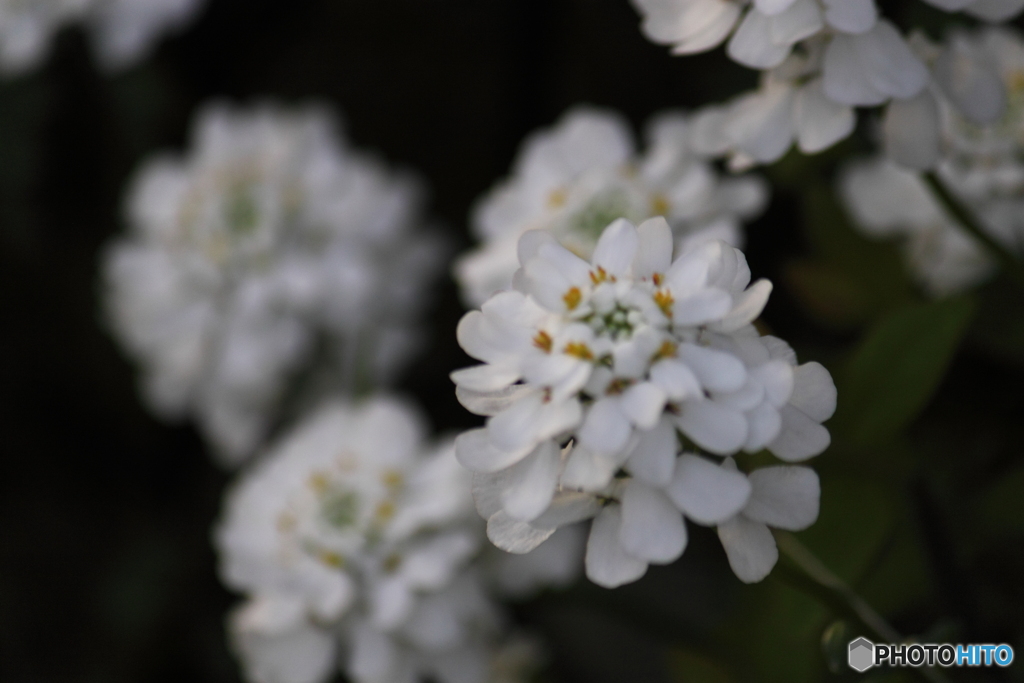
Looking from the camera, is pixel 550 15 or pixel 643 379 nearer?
pixel 643 379

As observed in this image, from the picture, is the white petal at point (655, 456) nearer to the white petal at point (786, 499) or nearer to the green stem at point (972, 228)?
the white petal at point (786, 499)

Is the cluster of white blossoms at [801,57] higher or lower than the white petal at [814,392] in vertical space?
higher

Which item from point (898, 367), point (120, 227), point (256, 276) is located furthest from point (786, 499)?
point (120, 227)

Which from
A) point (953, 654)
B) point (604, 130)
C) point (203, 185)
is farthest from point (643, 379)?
point (203, 185)

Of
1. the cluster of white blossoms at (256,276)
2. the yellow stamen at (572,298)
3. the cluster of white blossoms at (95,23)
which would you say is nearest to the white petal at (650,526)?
the yellow stamen at (572,298)

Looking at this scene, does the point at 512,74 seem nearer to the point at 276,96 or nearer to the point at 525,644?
the point at 276,96

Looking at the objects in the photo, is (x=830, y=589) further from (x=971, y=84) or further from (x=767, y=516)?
(x=971, y=84)

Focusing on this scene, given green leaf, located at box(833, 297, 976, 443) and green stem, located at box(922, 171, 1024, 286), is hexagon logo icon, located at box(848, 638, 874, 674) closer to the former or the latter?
green leaf, located at box(833, 297, 976, 443)
